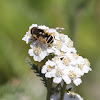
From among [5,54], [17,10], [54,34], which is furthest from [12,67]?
[54,34]

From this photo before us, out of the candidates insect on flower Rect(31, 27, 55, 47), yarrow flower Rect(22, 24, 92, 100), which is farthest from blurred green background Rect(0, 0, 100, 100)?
insect on flower Rect(31, 27, 55, 47)

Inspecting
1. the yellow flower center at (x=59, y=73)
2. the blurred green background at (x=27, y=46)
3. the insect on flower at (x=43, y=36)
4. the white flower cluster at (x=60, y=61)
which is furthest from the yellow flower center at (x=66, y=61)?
the blurred green background at (x=27, y=46)

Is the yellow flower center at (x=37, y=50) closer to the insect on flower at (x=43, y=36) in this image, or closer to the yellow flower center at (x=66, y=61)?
the insect on flower at (x=43, y=36)

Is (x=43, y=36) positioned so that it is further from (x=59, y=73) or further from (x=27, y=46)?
(x=27, y=46)

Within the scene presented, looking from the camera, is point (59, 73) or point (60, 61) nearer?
point (59, 73)

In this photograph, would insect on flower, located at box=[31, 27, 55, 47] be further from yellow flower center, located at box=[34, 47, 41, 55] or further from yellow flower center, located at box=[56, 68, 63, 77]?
yellow flower center, located at box=[56, 68, 63, 77]

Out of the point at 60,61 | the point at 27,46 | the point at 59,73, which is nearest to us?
the point at 59,73

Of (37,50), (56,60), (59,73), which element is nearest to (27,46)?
(37,50)
